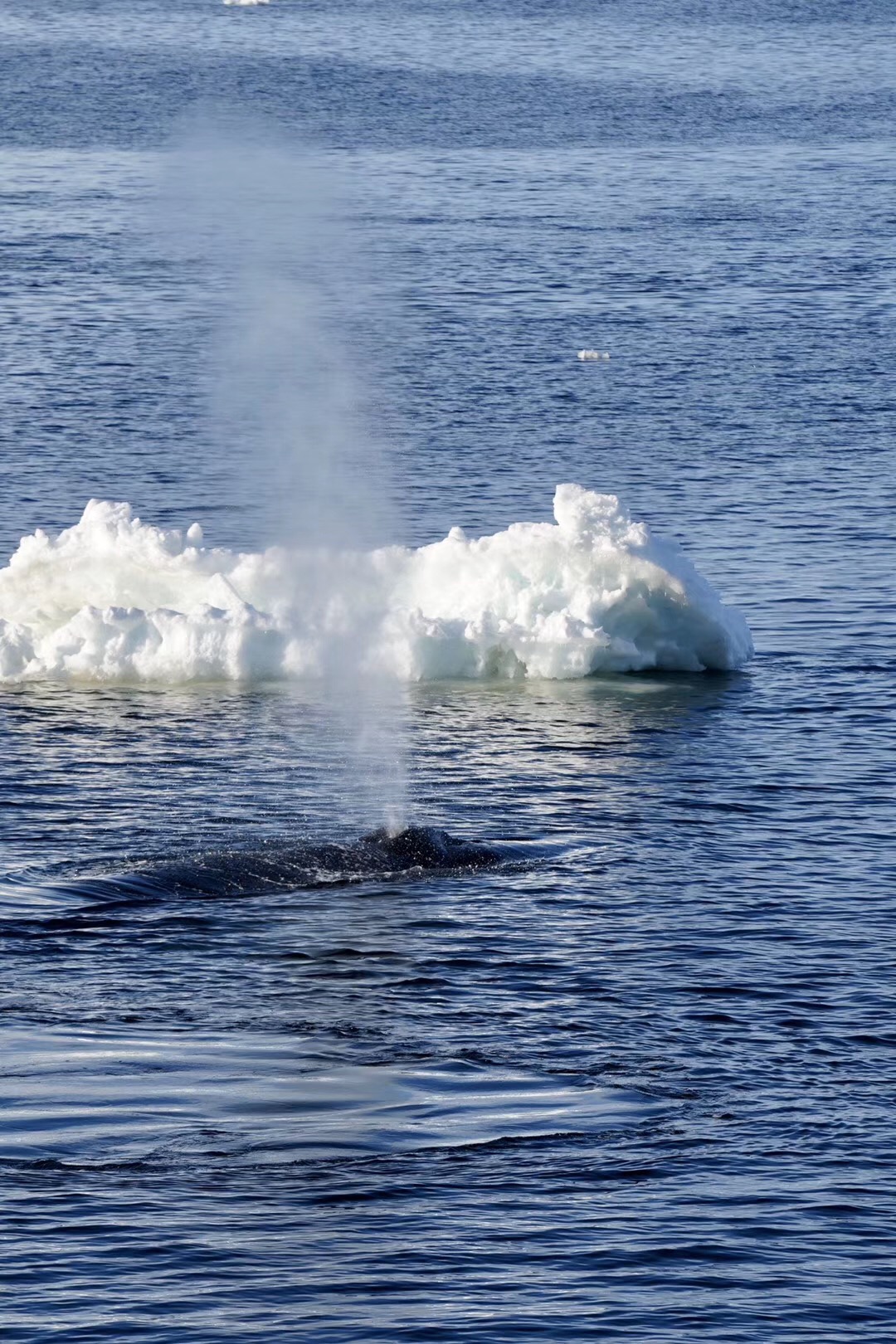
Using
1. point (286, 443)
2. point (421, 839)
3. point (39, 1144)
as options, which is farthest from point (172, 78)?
point (39, 1144)

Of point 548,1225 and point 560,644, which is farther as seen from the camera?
point 560,644

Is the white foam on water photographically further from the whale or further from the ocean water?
the whale

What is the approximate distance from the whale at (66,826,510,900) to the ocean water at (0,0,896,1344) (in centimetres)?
33

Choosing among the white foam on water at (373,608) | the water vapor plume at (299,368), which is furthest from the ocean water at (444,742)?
the water vapor plume at (299,368)

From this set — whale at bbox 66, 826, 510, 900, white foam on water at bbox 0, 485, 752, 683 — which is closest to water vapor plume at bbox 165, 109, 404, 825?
white foam on water at bbox 0, 485, 752, 683

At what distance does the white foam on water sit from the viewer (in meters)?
59.2

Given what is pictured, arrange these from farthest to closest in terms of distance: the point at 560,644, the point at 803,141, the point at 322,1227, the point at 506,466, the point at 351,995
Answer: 1. the point at 803,141
2. the point at 506,466
3. the point at 560,644
4. the point at 351,995
5. the point at 322,1227

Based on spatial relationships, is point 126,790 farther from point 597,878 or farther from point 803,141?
point 803,141

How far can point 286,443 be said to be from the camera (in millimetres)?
83625

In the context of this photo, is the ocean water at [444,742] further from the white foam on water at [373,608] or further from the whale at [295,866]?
the whale at [295,866]

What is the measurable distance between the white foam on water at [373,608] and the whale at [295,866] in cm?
1200

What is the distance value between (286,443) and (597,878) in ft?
131

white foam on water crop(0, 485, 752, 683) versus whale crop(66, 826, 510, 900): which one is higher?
white foam on water crop(0, 485, 752, 683)

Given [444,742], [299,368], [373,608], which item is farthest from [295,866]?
[299,368]
